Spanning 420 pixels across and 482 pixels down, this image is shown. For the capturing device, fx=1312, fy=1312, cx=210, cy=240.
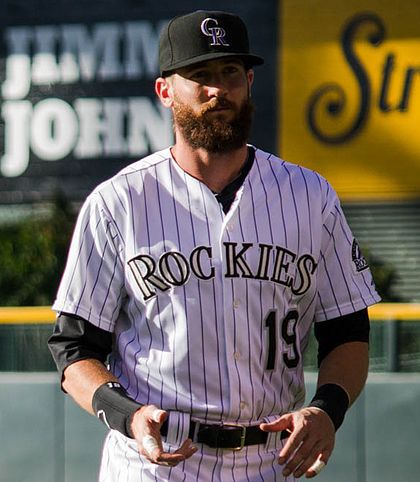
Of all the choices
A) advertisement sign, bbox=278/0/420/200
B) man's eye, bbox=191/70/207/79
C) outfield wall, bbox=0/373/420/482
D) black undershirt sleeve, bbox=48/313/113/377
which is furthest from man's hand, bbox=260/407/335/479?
advertisement sign, bbox=278/0/420/200

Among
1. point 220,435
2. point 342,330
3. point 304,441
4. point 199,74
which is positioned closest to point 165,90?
point 199,74

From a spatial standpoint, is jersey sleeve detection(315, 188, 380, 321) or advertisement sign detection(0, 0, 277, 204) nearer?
jersey sleeve detection(315, 188, 380, 321)

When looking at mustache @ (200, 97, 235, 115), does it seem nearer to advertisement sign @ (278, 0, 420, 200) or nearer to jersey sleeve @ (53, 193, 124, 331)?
jersey sleeve @ (53, 193, 124, 331)

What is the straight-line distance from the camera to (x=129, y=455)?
3.12 metres

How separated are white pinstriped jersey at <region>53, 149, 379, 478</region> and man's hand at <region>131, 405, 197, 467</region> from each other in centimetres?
22

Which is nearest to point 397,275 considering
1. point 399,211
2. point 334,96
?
point 399,211

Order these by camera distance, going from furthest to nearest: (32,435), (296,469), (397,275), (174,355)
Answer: (397,275)
(32,435)
(174,355)
(296,469)

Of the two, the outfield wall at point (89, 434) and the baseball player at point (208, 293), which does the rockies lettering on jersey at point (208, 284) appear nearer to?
the baseball player at point (208, 293)

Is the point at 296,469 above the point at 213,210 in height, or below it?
below

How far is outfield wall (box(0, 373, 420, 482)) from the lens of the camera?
6.07 meters

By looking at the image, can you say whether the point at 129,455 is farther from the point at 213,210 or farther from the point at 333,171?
the point at 333,171

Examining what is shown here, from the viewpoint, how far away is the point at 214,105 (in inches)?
121

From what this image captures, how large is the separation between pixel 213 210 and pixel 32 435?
342 cm

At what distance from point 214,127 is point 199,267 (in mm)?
332
